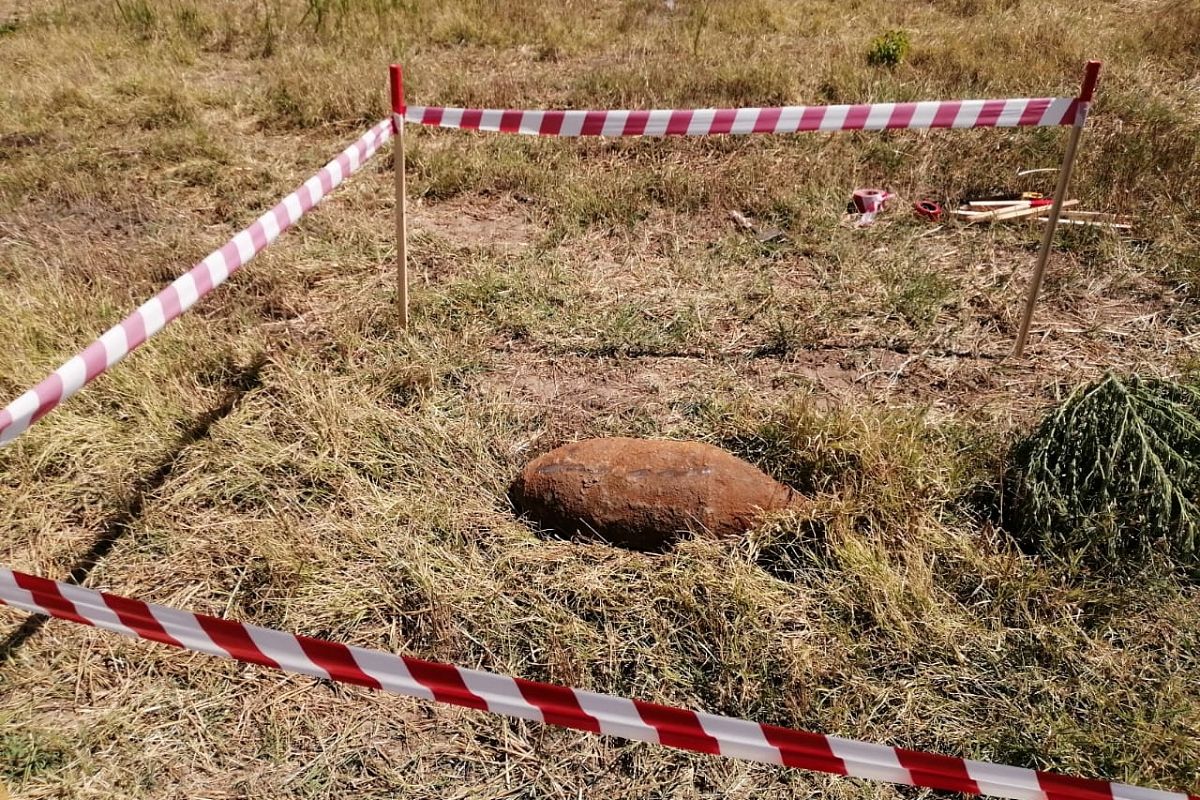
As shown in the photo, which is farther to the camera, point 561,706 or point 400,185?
point 400,185

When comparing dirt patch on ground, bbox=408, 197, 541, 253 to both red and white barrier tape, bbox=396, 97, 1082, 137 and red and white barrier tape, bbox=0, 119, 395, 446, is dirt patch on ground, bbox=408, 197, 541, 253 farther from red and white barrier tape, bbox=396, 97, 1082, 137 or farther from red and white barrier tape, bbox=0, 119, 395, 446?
red and white barrier tape, bbox=0, 119, 395, 446

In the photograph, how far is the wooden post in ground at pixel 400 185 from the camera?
156 inches

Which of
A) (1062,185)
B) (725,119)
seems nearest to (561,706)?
(725,119)

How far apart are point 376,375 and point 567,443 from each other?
1.04 metres

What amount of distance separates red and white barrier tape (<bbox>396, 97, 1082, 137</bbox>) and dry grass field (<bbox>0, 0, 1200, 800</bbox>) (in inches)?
41.5

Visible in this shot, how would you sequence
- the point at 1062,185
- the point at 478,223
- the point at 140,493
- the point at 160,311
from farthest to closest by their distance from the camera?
the point at 478,223 < the point at 1062,185 < the point at 140,493 < the point at 160,311

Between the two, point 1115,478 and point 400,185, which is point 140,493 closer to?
point 400,185

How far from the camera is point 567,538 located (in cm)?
344

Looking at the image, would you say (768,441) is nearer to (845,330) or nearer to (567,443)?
(567,443)

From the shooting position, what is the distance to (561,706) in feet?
6.93

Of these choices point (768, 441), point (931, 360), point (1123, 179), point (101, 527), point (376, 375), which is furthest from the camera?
point (1123, 179)

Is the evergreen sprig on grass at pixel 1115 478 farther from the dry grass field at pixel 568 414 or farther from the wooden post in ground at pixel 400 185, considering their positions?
the wooden post in ground at pixel 400 185

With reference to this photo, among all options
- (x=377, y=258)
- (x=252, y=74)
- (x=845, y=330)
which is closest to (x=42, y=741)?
(x=377, y=258)

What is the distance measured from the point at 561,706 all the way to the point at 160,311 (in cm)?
180
